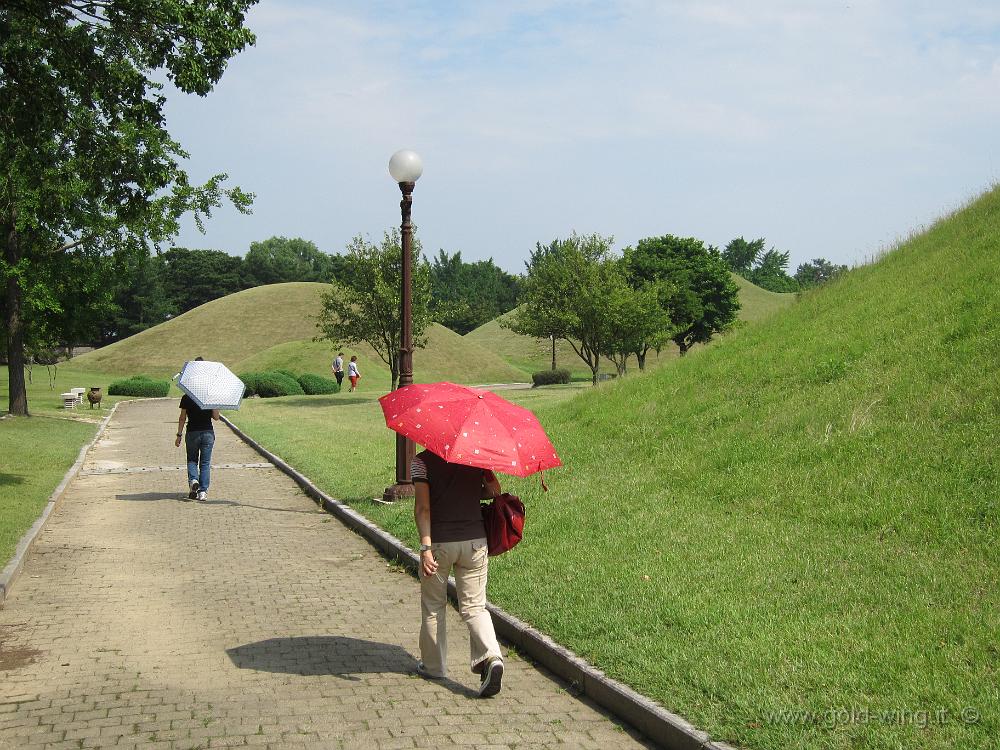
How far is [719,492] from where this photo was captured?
9.95m

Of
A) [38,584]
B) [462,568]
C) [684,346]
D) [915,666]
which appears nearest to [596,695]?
[462,568]

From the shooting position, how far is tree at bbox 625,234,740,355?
77312 mm

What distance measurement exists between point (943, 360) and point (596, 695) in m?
A: 7.70

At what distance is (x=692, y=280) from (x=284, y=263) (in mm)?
72054

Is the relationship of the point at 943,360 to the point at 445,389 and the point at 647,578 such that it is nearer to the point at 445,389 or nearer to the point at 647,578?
the point at 647,578

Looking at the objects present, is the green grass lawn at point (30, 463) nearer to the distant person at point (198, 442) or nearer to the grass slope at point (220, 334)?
the distant person at point (198, 442)

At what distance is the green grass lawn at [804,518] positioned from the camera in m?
4.95

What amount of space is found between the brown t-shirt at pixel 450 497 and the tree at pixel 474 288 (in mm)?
106521

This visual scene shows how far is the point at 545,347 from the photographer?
88.0m

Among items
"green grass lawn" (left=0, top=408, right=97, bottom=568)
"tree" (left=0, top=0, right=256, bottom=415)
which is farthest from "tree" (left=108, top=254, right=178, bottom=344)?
"tree" (left=0, top=0, right=256, bottom=415)

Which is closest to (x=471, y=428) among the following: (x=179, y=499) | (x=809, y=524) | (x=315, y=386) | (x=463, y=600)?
(x=463, y=600)

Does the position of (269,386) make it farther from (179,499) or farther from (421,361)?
(179,499)

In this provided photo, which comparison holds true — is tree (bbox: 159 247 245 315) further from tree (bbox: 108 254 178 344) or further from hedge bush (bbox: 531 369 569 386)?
hedge bush (bbox: 531 369 569 386)

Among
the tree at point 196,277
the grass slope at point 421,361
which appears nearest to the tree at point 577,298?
the grass slope at point 421,361
